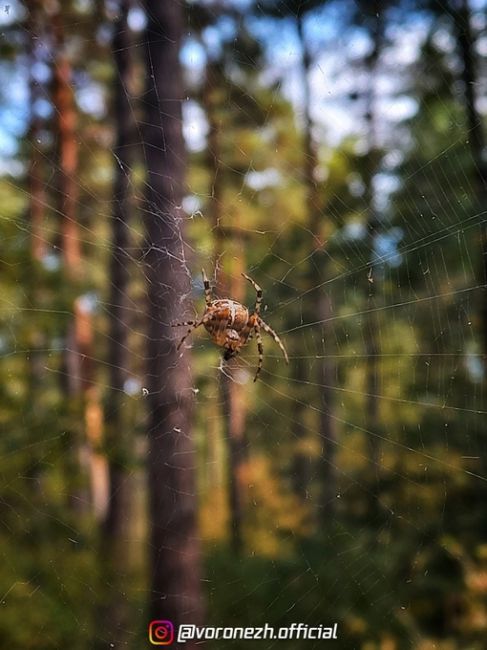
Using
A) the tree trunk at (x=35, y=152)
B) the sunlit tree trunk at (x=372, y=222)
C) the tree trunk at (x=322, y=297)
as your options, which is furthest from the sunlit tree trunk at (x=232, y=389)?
the tree trunk at (x=35, y=152)

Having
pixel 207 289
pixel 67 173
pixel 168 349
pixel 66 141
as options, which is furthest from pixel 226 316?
pixel 66 141

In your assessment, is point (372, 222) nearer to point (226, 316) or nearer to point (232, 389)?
point (232, 389)

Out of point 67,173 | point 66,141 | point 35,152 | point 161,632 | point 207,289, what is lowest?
point 161,632

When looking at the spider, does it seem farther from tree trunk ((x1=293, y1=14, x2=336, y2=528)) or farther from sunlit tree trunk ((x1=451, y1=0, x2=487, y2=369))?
tree trunk ((x1=293, y1=14, x2=336, y2=528))

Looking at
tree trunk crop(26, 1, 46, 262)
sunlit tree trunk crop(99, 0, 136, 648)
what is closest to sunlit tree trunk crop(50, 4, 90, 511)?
tree trunk crop(26, 1, 46, 262)

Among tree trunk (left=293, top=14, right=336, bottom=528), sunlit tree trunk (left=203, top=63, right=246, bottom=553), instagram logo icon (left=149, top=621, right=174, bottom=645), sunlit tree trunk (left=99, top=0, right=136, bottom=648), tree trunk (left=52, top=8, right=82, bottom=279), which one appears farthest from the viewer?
tree trunk (left=293, top=14, right=336, bottom=528)
